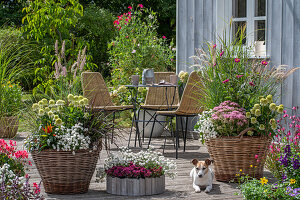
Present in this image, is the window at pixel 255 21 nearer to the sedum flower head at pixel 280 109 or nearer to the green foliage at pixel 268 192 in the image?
the sedum flower head at pixel 280 109

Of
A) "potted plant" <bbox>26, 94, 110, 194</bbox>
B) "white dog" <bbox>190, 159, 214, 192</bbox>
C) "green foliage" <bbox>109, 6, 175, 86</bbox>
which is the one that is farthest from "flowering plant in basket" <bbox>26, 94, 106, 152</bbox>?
"green foliage" <bbox>109, 6, 175, 86</bbox>

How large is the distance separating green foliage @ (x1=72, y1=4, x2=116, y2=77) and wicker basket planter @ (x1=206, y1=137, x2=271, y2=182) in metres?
9.07

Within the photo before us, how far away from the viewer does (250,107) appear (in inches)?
191

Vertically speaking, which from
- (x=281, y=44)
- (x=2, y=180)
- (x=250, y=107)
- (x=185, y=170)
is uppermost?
(x=281, y=44)

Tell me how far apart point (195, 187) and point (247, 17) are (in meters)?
3.19

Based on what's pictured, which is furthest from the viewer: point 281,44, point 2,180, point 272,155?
point 281,44

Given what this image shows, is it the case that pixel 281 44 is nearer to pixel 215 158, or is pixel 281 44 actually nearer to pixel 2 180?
pixel 215 158

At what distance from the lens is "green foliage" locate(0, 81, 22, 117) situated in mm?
7797

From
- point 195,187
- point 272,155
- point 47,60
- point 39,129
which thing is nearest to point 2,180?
point 39,129

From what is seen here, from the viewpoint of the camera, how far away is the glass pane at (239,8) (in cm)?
704

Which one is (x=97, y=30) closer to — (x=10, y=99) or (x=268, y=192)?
(x=10, y=99)

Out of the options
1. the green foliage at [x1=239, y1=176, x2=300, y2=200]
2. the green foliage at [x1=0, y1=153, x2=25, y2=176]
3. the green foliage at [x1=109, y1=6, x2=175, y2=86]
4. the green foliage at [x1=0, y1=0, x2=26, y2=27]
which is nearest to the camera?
the green foliage at [x1=239, y1=176, x2=300, y2=200]

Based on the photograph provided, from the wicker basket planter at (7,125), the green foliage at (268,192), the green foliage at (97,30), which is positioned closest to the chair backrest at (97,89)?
the wicker basket planter at (7,125)

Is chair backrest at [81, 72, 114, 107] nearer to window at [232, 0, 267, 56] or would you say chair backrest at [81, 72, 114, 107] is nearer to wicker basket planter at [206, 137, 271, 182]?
window at [232, 0, 267, 56]
